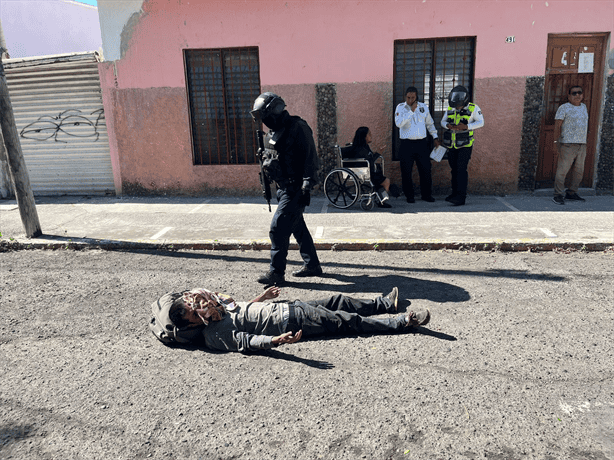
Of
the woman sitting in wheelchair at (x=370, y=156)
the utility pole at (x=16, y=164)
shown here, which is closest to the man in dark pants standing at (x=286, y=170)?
the woman sitting in wheelchair at (x=370, y=156)

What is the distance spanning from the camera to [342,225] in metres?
7.22

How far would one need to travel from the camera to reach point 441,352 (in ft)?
11.8

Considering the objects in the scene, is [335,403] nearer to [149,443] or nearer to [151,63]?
[149,443]

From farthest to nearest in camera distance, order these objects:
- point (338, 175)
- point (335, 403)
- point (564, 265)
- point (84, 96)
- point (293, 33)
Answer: point (84, 96) → point (293, 33) → point (338, 175) → point (564, 265) → point (335, 403)

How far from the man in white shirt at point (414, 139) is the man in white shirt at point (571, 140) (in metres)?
2.04

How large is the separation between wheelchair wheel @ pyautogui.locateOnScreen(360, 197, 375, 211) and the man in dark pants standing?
3.01 metres

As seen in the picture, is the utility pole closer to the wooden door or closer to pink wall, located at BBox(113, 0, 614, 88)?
pink wall, located at BBox(113, 0, 614, 88)

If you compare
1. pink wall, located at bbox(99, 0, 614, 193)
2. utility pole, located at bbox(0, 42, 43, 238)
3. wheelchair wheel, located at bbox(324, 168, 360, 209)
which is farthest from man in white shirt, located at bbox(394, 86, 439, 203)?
utility pole, located at bbox(0, 42, 43, 238)

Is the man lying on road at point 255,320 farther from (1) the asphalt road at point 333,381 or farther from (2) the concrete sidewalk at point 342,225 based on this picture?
(2) the concrete sidewalk at point 342,225

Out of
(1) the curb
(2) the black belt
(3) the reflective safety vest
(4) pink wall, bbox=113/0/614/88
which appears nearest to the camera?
(2) the black belt

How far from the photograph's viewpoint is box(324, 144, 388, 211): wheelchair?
A: 8.06 metres

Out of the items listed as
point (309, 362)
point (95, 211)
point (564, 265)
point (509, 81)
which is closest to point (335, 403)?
point (309, 362)

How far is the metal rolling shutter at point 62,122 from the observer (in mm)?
9703

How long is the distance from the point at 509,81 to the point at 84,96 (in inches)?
321
